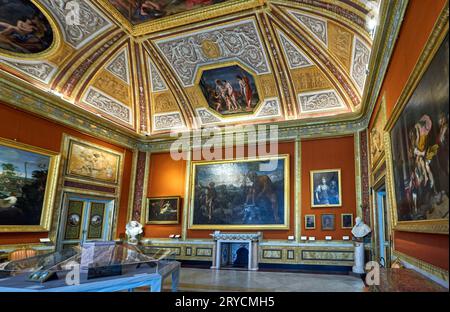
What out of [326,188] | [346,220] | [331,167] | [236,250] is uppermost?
[331,167]

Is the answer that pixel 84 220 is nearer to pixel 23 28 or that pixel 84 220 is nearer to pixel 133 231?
pixel 133 231

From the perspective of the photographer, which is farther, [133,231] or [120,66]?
[133,231]

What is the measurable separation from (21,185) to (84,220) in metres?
3.28

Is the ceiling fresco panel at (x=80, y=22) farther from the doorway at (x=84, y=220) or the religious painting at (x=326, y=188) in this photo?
the religious painting at (x=326, y=188)

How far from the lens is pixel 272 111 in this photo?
14234 mm

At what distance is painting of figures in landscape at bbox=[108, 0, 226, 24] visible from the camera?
10633mm

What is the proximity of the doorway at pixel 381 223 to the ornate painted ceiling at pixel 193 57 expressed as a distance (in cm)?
331

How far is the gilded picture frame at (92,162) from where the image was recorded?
1246 centimetres

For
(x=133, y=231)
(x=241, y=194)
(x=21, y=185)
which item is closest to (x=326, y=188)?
(x=241, y=194)

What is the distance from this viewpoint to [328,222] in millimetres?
12266

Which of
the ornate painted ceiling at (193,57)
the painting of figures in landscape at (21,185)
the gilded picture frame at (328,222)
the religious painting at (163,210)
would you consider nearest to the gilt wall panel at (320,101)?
the ornate painted ceiling at (193,57)

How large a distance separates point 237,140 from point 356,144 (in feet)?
16.1

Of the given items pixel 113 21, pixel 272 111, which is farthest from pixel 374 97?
pixel 113 21

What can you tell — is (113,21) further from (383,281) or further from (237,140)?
(383,281)
